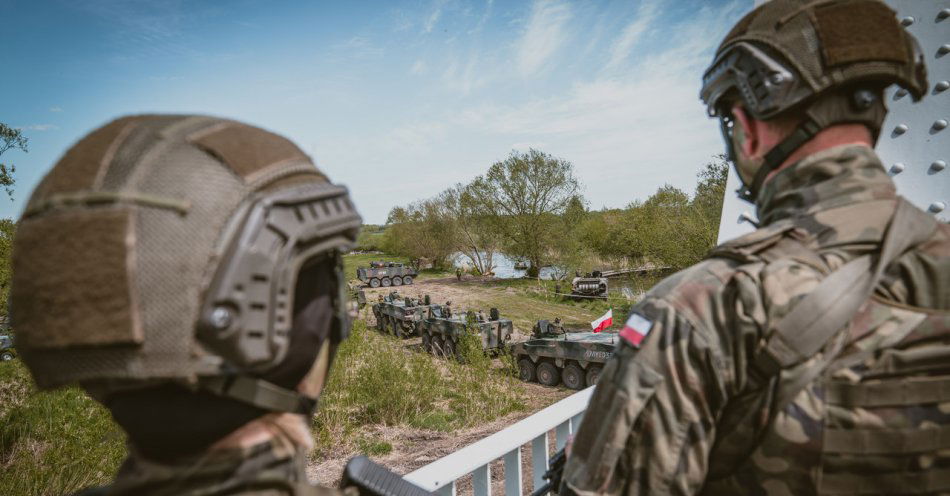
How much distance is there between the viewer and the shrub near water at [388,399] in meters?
9.28

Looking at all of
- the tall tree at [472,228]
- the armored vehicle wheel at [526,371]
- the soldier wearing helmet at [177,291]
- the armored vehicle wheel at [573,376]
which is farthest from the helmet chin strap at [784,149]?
the tall tree at [472,228]

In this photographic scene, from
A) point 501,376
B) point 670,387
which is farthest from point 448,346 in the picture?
point 670,387

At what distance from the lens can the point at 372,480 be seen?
1423mm

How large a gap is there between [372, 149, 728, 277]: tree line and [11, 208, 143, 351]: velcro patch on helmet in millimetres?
30548

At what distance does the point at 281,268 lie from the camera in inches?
41.1

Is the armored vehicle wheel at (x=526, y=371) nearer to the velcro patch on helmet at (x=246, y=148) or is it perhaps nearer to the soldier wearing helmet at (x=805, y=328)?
the soldier wearing helmet at (x=805, y=328)

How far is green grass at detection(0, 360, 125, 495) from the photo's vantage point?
6.29 meters

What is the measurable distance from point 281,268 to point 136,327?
26cm

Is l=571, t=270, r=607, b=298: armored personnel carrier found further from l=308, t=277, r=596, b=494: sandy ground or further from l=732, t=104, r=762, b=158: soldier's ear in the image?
l=732, t=104, r=762, b=158: soldier's ear

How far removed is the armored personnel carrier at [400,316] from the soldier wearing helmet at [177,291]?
62.8ft

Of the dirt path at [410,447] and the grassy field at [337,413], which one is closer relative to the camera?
the grassy field at [337,413]

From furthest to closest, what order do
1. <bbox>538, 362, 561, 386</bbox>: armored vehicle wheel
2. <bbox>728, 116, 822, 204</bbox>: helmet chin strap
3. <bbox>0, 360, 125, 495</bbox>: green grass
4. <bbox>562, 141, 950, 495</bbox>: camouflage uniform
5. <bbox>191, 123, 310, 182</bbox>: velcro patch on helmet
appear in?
<bbox>538, 362, 561, 386</bbox>: armored vehicle wheel → <bbox>0, 360, 125, 495</bbox>: green grass → <bbox>728, 116, 822, 204</bbox>: helmet chin strap → <bbox>562, 141, 950, 495</bbox>: camouflage uniform → <bbox>191, 123, 310, 182</bbox>: velcro patch on helmet

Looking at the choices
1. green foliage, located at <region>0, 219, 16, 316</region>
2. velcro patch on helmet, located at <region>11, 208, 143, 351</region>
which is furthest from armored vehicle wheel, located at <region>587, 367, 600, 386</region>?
velcro patch on helmet, located at <region>11, 208, 143, 351</region>

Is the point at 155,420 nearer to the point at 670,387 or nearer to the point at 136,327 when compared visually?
the point at 136,327
